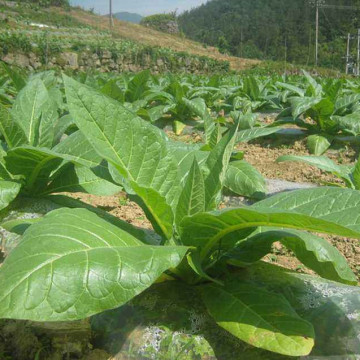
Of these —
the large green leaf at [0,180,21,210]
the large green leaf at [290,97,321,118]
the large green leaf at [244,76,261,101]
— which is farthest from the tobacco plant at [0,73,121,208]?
the large green leaf at [244,76,261,101]

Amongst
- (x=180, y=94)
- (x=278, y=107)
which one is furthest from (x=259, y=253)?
(x=278, y=107)

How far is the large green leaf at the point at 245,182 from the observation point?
2592mm

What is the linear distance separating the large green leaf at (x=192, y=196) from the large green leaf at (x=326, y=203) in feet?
0.47

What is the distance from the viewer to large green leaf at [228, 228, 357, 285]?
1.24 metres

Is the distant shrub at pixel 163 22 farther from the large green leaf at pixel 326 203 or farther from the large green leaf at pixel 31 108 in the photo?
the large green leaf at pixel 326 203

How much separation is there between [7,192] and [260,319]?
106 cm

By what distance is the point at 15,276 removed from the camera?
3.11 feet

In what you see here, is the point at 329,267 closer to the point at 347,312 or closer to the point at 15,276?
the point at 347,312

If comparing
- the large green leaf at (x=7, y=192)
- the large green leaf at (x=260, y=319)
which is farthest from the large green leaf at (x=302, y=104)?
the large green leaf at (x=260, y=319)

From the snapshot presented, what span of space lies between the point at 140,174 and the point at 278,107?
5.01 metres

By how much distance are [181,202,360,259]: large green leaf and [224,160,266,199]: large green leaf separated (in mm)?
1286

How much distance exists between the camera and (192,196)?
4.31 feet

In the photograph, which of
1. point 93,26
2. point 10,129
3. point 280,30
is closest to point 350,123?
point 10,129

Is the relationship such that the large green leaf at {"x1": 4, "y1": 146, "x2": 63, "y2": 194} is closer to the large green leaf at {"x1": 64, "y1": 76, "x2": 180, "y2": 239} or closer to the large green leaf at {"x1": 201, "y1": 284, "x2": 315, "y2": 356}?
the large green leaf at {"x1": 64, "y1": 76, "x2": 180, "y2": 239}
